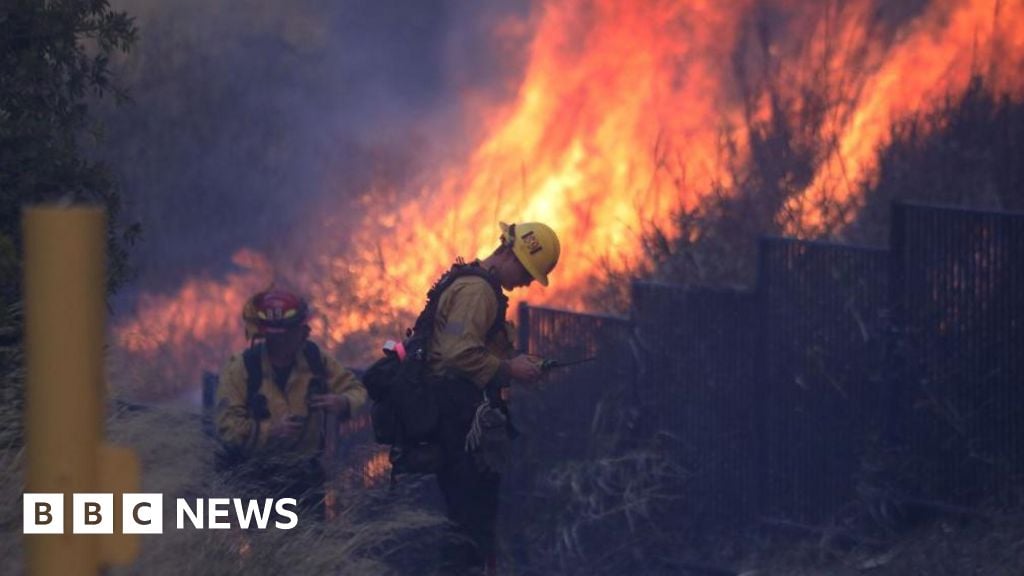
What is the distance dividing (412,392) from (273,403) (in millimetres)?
1274

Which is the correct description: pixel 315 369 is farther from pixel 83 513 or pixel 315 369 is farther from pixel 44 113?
pixel 83 513

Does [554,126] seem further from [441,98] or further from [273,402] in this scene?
[273,402]

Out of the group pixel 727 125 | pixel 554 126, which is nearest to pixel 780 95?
pixel 727 125

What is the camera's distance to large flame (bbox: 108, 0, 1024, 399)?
13203mm

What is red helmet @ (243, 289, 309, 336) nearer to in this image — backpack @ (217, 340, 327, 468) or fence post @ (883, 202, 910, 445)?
backpack @ (217, 340, 327, 468)

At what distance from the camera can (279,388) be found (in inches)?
312

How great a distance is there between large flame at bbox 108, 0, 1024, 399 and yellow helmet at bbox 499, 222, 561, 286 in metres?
5.64

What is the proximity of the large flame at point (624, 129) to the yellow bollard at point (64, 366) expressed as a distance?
33.8 feet

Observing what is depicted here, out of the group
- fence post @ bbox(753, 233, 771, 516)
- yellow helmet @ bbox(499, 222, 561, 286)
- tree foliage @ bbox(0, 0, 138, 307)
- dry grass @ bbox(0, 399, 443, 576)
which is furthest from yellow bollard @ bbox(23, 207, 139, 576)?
fence post @ bbox(753, 233, 771, 516)

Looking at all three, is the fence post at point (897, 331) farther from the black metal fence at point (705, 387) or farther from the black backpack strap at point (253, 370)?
the black backpack strap at point (253, 370)

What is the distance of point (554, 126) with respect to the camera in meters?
15.1

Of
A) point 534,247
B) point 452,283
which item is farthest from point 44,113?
point 534,247

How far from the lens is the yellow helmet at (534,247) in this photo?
7070 millimetres

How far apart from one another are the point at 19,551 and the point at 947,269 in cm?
555
